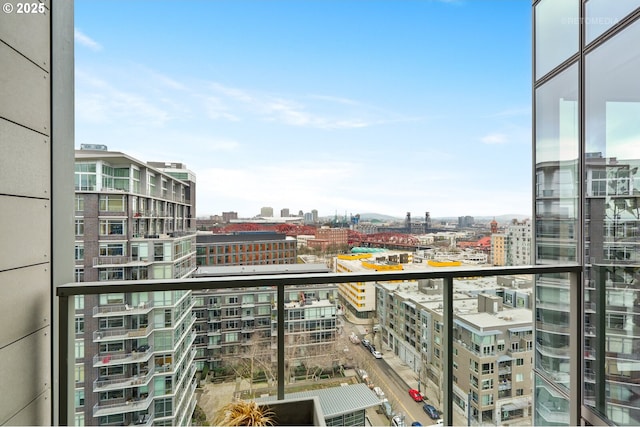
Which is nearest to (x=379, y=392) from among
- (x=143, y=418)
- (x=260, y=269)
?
(x=260, y=269)

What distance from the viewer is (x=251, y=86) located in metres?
2.77

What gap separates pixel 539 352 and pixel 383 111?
2.39 m

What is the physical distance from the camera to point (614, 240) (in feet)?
6.00

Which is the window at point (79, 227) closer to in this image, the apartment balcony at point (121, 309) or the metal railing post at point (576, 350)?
the apartment balcony at point (121, 309)

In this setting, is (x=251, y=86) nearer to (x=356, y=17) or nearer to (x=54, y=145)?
(x=356, y=17)

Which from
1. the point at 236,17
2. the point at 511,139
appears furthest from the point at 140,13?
the point at 511,139

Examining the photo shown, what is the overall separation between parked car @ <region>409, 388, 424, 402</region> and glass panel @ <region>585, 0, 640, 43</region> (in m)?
2.48

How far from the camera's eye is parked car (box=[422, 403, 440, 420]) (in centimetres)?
173

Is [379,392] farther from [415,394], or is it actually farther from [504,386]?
[504,386]

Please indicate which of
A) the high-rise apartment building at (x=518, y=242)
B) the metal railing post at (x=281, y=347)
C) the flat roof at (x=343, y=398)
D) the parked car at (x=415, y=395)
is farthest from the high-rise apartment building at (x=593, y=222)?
the metal railing post at (x=281, y=347)

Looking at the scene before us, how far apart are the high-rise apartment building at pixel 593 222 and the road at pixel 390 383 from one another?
988 millimetres

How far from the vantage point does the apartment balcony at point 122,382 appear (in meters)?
1.53

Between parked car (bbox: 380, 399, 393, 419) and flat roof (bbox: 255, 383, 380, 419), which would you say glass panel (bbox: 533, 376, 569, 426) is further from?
flat roof (bbox: 255, 383, 380, 419)

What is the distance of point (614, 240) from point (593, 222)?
0.20m
